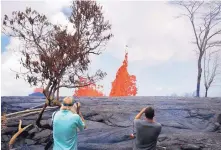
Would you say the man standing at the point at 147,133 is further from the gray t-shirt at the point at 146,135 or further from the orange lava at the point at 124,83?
the orange lava at the point at 124,83

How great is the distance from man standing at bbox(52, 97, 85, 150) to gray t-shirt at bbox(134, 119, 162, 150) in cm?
68

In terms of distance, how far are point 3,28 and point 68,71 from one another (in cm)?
162

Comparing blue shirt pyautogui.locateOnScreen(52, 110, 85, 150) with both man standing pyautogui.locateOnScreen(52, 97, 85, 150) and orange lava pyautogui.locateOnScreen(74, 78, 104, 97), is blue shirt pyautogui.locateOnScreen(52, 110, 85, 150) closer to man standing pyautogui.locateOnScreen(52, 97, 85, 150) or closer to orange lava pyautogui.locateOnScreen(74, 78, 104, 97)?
man standing pyautogui.locateOnScreen(52, 97, 85, 150)

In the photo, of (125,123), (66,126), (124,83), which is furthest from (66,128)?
(124,83)

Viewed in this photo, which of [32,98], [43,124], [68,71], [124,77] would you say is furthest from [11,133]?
[124,77]

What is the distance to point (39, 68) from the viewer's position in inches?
283

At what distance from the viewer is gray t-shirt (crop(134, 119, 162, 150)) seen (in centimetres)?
387

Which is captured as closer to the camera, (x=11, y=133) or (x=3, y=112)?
(x=11, y=133)

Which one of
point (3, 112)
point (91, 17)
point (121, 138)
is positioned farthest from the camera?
point (91, 17)

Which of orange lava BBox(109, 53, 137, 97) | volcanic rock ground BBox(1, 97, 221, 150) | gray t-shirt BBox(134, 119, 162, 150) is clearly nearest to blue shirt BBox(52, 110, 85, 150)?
gray t-shirt BBox(134, 119, 162, 150)

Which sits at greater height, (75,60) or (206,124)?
(75,60)

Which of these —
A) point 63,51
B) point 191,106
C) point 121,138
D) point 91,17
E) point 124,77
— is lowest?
point 121,138

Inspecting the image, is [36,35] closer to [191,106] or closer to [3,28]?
[3,28]

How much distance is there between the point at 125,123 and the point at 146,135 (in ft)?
9.42
